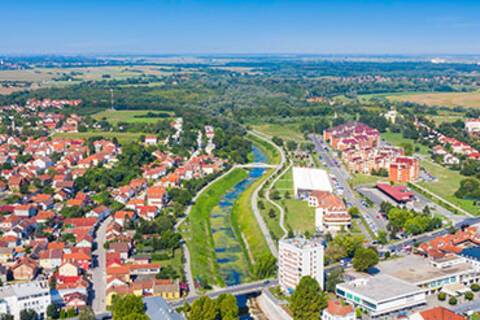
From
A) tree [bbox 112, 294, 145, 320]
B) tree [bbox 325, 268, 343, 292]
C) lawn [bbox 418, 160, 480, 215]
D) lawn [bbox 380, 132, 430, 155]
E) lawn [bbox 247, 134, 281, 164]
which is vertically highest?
tree [bbox 112, 294, 145, 320]

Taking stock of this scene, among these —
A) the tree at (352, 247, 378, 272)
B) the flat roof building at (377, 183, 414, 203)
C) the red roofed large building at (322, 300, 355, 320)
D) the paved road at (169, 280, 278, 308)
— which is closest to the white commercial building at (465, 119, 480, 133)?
the flat roof building at (377, 183, 414, 203)

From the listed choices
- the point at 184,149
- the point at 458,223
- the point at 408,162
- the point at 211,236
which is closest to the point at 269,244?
the point at 211,236

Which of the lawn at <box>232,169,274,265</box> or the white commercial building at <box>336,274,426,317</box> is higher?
the white commercial building at <box>336,274,426,317</box>

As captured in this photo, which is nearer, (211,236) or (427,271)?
(427,271)

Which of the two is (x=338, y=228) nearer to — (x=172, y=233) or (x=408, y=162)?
(x=172, y=233)

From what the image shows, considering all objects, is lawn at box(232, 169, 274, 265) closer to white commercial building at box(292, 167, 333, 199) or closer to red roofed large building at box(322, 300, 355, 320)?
white commercial building at box(292, 167, 333, 199)

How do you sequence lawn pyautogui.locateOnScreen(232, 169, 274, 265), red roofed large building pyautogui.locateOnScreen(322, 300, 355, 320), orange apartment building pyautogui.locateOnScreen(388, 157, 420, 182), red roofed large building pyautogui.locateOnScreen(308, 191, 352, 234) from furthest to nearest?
orange apartment building pyautogui.locateOnScreen(388, 157, 420, 182) < red roofed large building pyautogui.locateOnScreen(308, 191, 352, 234) < lawn pyautogui.locateOnScreen(232, 169, 274, 265) < red roofed large building pyautogui.locateOnScreen(322, 300, 355, 320)
